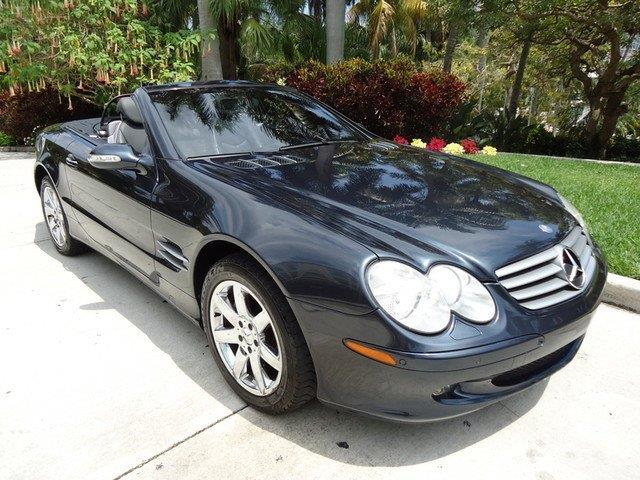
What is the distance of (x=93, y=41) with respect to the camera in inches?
296

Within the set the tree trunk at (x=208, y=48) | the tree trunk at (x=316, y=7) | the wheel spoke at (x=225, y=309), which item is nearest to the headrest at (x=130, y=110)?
the wheel spoke at (x=225, y=309)

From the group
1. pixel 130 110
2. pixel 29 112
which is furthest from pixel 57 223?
pixel 29 112

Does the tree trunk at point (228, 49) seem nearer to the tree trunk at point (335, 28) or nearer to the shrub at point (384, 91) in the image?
the tree trunk at point (335, 28)

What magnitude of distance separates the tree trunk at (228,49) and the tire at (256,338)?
1012cm

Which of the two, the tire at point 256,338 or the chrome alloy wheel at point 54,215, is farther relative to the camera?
the chrome alloy wheel at point 54,215

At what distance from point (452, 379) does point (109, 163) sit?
6.73 feet

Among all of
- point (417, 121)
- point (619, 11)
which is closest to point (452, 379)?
point (417, 121)

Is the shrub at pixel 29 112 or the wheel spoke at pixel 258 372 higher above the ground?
the shrub at pixel 29 112

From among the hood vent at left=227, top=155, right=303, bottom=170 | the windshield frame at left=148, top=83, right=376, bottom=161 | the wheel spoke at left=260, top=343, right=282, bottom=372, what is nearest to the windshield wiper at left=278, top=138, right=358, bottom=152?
the windshield frame at left=148, top=83, right=376, bottom=161

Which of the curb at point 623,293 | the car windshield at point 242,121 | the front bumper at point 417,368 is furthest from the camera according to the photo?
the curb at point 623,293

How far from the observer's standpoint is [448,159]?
9.98 feet

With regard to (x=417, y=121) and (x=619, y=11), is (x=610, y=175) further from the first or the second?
(x=619, y=11)

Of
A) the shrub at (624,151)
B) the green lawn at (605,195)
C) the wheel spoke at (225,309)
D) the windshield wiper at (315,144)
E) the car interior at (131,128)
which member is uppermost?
the car interior at (131,128)

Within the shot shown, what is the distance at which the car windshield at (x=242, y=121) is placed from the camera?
280cm
